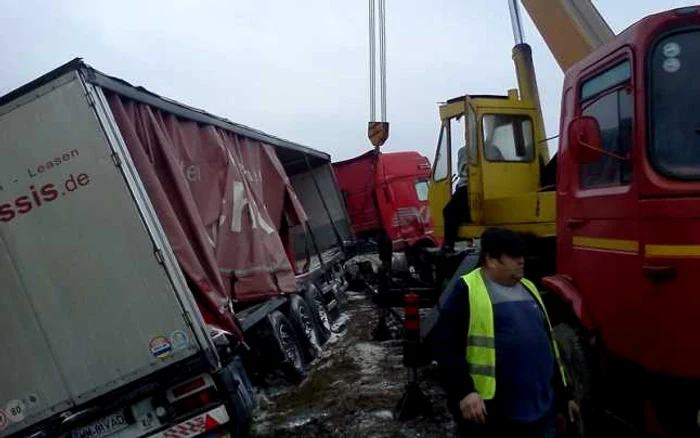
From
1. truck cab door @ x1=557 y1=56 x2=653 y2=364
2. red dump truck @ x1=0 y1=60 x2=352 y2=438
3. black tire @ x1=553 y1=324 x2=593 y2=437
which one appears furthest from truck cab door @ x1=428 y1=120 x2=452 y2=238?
red dump truck @ x1=0 y1=60 x2=352 y2=438

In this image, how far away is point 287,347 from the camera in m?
7.25

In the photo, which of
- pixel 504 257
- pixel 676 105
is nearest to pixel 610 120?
pixel 676 105

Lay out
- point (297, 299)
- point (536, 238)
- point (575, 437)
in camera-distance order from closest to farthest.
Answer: point (575, 437) → point (536, 238) → point (297, 299)

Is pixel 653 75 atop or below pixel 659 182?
atop

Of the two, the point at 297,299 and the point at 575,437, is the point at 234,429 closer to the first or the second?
the point at 575,437

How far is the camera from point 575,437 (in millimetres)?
3934

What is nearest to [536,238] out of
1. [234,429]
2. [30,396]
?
[234,429]

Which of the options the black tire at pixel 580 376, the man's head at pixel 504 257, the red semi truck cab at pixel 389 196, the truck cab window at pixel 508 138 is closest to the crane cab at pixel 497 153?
the truck cab window at pixel 508 138

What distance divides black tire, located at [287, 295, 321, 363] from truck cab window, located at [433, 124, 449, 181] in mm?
2365

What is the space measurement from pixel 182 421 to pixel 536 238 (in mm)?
3147

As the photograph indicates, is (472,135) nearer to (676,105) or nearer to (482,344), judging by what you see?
(676,105)

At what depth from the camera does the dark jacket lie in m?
2.87

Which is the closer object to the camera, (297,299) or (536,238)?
(536,238)

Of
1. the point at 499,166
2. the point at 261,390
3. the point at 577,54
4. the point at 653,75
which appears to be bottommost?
the point at 261,390
